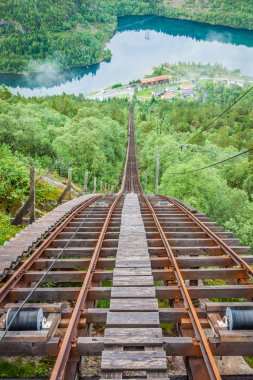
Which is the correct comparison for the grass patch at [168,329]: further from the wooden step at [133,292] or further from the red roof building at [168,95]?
the red roof building at [168,95]

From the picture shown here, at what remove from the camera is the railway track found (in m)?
3.84

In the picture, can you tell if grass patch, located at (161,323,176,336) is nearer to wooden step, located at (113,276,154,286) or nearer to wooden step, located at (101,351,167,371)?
wooden step, located at (113,276,154,286)

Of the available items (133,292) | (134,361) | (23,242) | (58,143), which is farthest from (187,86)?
(134,361)

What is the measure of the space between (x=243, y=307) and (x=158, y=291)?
1.32 m

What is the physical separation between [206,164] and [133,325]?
121ft

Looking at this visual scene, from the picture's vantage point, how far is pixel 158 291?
5281mm

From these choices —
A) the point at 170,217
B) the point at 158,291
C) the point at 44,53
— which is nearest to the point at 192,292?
the point at 158,291

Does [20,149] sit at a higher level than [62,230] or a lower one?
higher

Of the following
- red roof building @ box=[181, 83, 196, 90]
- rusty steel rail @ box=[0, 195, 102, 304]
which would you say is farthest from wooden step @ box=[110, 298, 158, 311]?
red roof building @ box=[181, 83, 196, 90]

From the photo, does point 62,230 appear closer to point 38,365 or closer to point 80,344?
point 38,365

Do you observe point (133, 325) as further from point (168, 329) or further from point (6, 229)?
point (6, 229)

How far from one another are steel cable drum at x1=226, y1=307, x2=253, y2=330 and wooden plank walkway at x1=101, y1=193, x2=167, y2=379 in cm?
101

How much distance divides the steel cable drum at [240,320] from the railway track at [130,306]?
0.25 ft

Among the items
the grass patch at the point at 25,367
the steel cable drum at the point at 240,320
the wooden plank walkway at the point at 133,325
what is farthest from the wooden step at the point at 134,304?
the grass patch at the point at 25,367
